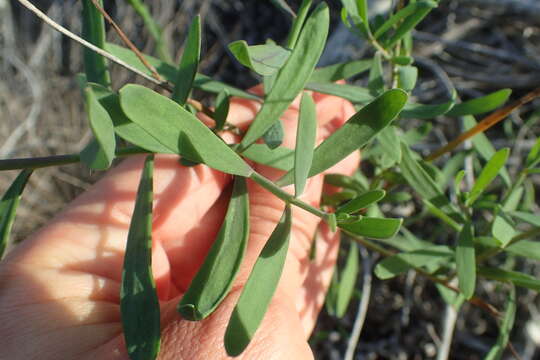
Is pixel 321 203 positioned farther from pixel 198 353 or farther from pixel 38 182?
pixel 38 182

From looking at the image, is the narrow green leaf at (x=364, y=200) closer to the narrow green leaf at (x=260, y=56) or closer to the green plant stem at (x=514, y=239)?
the narrow green leaf at (x=260, y=56)


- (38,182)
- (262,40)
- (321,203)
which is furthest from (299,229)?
(38,182)

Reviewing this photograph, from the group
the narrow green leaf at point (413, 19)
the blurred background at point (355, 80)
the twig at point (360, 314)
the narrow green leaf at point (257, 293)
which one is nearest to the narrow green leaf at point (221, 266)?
the narrow green leaf at point (257, 293)

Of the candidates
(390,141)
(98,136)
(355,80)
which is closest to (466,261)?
(390,141)

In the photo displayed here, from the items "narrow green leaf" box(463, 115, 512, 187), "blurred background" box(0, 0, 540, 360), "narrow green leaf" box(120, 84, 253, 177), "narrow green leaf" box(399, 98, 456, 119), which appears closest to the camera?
"narrow green leaf" box(120, 84, 253, 177)

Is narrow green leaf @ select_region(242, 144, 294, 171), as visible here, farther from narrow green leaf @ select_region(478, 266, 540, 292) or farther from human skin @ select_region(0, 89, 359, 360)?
narrow green leaf @ select_region(478, 266, 540, 292)

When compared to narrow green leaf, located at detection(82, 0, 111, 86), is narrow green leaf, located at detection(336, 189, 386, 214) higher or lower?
lower

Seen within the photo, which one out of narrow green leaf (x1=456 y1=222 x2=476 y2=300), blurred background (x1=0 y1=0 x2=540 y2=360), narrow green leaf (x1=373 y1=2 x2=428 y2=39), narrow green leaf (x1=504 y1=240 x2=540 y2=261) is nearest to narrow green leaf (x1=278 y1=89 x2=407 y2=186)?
narrow green leaf (x1=373 y1=2 x2=428 y2=39)
